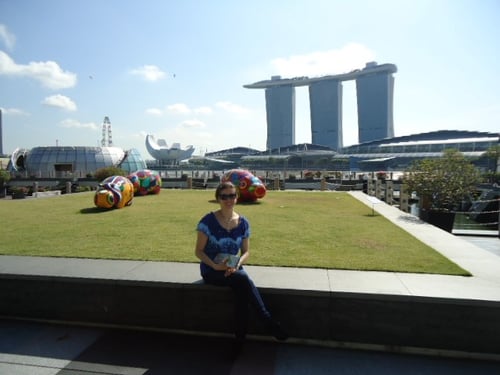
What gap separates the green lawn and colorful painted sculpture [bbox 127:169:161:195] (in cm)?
691

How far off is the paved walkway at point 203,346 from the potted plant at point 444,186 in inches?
246

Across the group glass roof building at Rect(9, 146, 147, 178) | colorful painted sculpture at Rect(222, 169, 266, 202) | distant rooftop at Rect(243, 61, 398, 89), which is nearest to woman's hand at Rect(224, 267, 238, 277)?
colorful painted sculpture at Rect(222, 169, 266, 202)

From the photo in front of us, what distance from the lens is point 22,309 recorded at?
4.36 m

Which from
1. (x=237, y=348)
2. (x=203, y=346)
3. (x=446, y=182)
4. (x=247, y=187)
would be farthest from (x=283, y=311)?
(x=247, y=187)

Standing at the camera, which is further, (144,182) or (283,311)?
(144,182)

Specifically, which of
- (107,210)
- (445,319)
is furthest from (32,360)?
(107,210)

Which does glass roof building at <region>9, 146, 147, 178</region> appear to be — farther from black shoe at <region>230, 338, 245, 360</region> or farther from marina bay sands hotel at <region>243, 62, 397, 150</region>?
marina bay sands hotel at <region>243, 62, 397, 150</region>

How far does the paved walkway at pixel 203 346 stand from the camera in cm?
334

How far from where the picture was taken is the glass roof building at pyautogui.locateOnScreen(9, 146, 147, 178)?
54406 mm

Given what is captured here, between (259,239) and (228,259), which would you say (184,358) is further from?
(259,239)

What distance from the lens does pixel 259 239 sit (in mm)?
7199

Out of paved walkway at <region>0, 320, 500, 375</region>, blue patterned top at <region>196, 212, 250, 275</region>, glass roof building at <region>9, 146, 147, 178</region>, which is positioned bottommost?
paved walkway at <region>0, 320, 500, 375</region>

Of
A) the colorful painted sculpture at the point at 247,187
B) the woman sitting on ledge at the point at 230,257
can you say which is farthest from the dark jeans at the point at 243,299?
the colorful painted sculpture at the point at 247,187

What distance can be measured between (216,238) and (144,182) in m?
15.7
